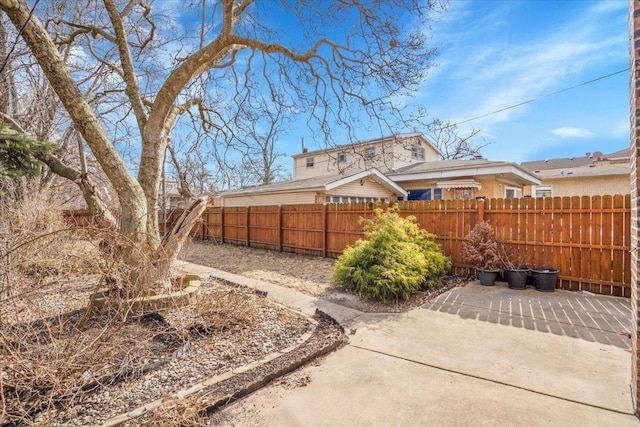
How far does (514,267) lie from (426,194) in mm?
8768

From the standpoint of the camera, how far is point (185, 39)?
26.2 feet

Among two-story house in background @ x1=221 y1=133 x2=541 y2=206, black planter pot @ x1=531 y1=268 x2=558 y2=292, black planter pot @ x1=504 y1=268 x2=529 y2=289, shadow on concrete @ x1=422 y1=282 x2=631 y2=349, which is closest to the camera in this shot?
shadow on concrete @ x1=422 y1=282 x2=631 y2=349

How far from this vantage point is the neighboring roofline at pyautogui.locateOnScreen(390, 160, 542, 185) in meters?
12.1

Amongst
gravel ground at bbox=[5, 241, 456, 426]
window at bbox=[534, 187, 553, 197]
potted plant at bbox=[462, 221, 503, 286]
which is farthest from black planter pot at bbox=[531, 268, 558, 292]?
window at bbox=[534, 187, 553, 197]

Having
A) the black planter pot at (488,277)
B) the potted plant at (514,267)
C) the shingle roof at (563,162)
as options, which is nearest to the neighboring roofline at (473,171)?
the potted plant at (514,267)

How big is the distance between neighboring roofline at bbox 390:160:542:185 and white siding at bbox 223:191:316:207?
4.71m

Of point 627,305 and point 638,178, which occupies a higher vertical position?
point 638,178

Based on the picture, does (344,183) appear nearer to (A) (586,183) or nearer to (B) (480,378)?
(B) (480,378)

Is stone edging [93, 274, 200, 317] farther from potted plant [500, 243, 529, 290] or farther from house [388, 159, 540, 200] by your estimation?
house [388, 159, 540, 200]

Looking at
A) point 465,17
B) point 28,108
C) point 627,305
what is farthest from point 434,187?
point 28,108

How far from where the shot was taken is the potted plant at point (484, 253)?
6.54 meters

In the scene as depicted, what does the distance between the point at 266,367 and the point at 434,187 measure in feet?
43.1

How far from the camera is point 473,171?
41.6 ft

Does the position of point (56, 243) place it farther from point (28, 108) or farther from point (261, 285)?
point (28, 108)
